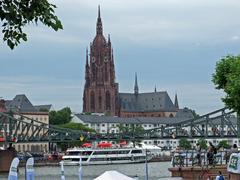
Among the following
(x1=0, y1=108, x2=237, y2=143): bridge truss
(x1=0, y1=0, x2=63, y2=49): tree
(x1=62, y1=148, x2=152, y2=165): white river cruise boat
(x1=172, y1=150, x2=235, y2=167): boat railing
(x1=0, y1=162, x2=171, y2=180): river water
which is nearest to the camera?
(x1=0, y1=0, x2=63, y2=49): tree

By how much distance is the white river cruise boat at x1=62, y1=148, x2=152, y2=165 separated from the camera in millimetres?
120000

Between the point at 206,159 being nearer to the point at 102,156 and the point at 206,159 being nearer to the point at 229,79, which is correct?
the point at 229,79

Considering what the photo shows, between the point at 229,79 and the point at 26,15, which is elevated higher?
the point at 229,79

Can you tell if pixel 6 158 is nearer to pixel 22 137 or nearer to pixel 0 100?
pixel 22 137

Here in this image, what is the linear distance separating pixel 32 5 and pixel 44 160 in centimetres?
12186

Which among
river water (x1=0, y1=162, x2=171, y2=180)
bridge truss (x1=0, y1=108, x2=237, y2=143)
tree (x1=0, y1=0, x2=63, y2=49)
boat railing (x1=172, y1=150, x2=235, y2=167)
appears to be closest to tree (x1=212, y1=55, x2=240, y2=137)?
boat railing (x1=172, y1=150, x2=235, y2=167)

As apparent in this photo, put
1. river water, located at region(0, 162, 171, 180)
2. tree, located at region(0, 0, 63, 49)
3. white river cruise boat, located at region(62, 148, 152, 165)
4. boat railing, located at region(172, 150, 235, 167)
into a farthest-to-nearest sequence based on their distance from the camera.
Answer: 1. white river cruise boat, located at region(62, 148, 152, 165)
2. river water, located at region(0, 162, 171, 180)
3. boat railing, located at region(172, 150, 235, 167)
4. tree, located at region(0, 0, 63, 49)

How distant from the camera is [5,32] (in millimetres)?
9141

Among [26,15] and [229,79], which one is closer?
[26,15]

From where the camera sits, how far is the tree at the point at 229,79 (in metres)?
39.5

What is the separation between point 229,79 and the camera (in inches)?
1629

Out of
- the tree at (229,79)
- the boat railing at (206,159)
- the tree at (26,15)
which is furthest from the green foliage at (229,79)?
the tree at (26,15)

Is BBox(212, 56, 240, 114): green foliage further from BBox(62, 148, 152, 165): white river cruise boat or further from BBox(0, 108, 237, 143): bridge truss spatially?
BBox(62, 148, 152, 165): white river cruise boat

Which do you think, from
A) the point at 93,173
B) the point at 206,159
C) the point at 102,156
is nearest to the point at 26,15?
the point at 206,159
